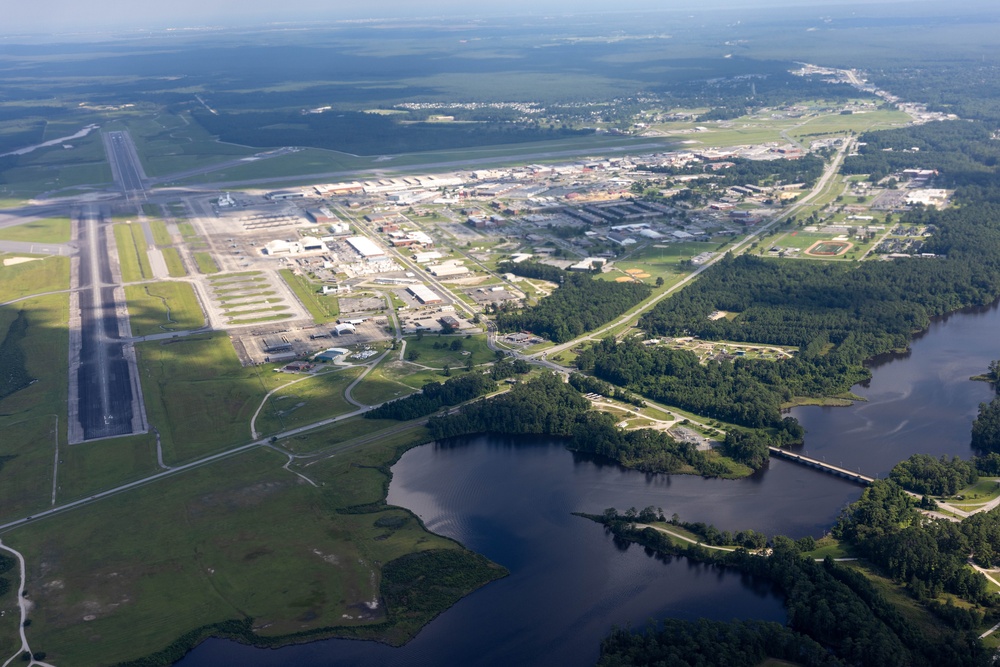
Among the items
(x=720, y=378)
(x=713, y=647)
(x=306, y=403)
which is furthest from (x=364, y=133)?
(x=713, y=647)

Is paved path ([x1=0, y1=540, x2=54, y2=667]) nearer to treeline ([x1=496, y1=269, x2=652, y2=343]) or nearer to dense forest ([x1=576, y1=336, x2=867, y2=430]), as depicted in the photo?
dense forest ([x1=576, y1=336, x2=867, y2=430])

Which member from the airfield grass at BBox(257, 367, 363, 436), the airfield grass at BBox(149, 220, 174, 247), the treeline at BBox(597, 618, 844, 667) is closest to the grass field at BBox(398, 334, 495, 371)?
the airfield grass at BBox(257, 367, 363, 436)

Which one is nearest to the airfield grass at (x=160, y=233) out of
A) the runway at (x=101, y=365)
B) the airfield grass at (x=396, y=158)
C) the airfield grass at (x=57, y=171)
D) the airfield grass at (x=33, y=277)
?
the runway at (x=101, y=365)

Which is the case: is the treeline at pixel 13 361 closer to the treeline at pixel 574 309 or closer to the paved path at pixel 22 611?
the paved path at pixel 22 611

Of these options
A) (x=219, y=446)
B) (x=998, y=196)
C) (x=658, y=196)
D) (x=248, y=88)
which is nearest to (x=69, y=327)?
(x=219, y=446)

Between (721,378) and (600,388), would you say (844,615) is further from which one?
(600,388)

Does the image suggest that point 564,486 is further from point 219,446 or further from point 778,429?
point 219,446
